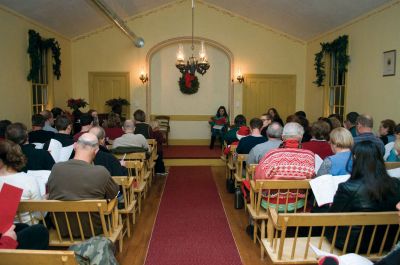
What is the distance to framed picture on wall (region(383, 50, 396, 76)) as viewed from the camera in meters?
5.26

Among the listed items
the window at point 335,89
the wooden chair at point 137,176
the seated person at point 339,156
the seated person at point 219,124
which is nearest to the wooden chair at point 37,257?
the seated person at point 339,156

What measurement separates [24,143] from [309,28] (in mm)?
6828

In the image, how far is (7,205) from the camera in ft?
6.24

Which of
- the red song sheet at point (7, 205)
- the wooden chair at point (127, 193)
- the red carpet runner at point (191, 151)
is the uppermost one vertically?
the red song sheet at point (7, 205)

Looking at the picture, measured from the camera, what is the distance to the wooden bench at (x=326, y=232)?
195 centimetres

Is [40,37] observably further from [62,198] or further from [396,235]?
[396,235]

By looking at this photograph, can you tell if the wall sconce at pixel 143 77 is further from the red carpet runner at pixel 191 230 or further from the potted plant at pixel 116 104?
the red carpet runner at pixel 191 230

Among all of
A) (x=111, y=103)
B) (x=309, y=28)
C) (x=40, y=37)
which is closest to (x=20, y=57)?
(x=40, y=37)

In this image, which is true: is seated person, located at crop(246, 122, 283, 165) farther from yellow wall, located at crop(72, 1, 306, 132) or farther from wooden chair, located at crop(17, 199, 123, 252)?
yellow wall, located at crop(72, 1, 306, 132)

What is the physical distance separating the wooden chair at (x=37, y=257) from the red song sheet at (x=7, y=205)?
41cm

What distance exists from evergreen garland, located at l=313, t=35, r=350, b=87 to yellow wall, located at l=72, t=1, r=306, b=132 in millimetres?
1251

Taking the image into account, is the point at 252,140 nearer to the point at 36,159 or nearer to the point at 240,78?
the point at 36,159

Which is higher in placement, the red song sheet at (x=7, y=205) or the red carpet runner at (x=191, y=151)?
the red song sheet at (x=7, y=205)

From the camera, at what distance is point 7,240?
1.83 m
